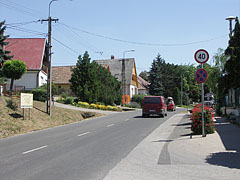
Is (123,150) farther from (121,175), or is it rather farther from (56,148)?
(121,175)

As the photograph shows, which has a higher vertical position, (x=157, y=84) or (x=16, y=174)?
(x=157, y=84)

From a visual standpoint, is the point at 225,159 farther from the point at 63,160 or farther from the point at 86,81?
the point at 86,81

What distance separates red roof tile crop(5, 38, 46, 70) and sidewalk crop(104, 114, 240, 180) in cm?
3237

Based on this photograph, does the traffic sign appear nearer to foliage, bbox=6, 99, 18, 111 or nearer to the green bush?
foliage, bbox=6, 99, 18, 111

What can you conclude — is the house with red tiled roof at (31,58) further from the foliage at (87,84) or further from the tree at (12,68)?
the tree at (12,68)

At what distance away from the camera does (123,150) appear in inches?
403

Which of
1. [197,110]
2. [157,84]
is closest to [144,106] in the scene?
[197,110]

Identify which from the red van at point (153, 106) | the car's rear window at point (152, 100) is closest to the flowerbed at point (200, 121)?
the red van at point (153, 106)

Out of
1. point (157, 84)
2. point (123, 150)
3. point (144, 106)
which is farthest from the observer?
point (157, 84)

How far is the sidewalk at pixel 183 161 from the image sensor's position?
671 cm

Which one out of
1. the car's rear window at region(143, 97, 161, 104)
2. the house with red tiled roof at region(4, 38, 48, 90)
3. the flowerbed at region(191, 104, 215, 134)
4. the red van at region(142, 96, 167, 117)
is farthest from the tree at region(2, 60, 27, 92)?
the flowerbed at region(191, 104, 215, 134)

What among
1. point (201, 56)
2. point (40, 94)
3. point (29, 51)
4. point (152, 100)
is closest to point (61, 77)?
point (29, 51)

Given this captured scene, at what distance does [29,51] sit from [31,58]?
4.17 ft

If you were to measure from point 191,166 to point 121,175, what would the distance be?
1.94 m
